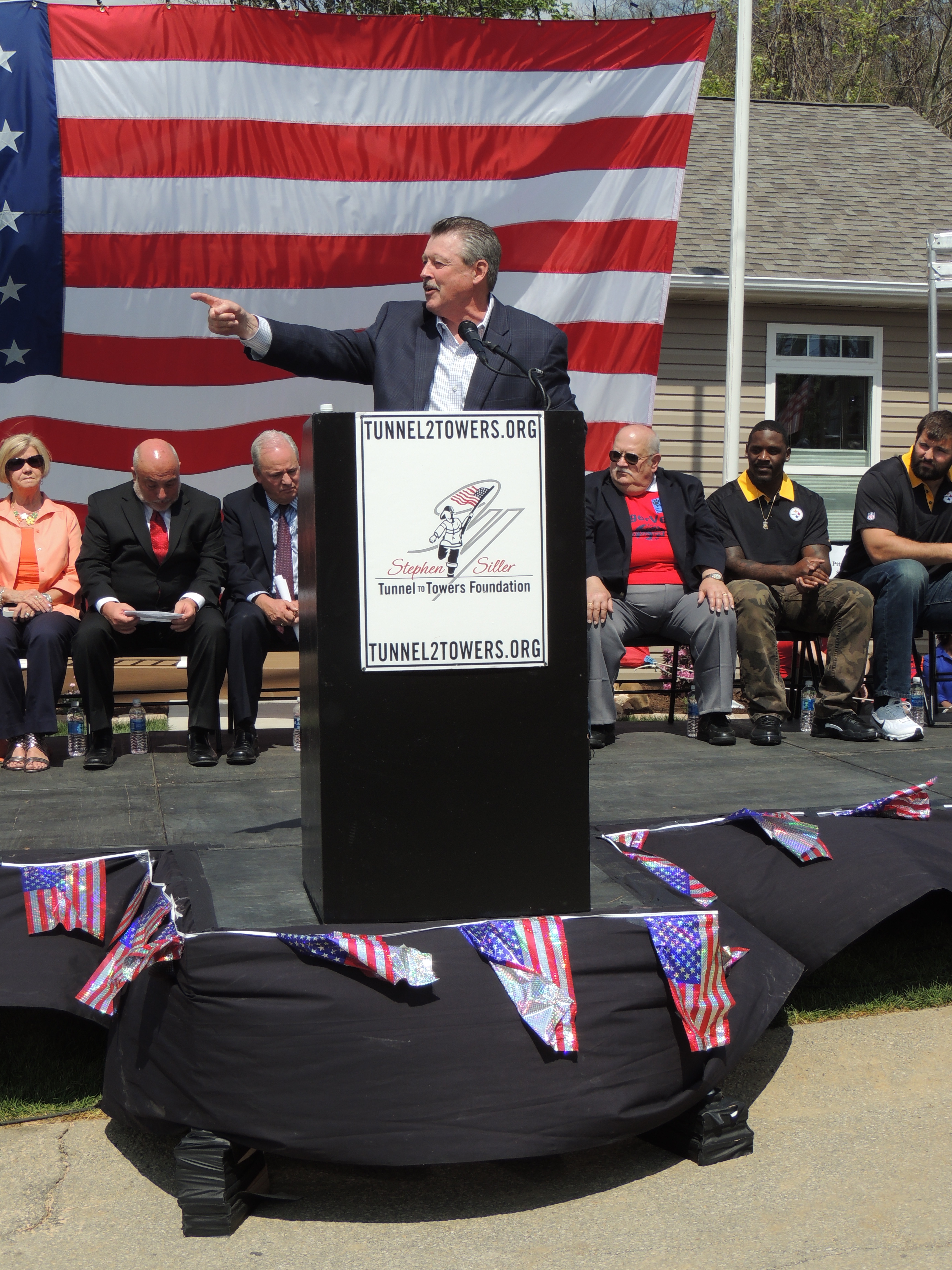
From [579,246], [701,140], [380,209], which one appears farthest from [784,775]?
[701,140]

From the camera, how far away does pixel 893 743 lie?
206 inches

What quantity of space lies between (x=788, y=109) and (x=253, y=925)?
11947 millimetres

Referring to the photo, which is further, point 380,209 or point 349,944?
point 380,209

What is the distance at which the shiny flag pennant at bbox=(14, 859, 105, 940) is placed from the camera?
9.09 feet

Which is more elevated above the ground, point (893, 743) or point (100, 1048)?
point (893, 743)

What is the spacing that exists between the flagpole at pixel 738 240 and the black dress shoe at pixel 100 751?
167 inches

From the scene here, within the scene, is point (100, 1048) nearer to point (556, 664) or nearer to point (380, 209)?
point (556, 664)

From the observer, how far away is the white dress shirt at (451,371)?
3145mm

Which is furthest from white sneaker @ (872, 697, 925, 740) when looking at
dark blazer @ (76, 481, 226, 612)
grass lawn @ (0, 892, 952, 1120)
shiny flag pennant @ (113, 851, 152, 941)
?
shiny flag pennant @ (113, 851, 152, 941)

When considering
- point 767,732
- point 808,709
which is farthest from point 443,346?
point 808,709

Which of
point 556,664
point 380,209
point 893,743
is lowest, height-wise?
point 893,743

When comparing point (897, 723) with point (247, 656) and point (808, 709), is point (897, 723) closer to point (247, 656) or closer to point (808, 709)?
point (808, 709)

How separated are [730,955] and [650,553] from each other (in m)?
3.13

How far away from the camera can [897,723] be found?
17.5 feet
